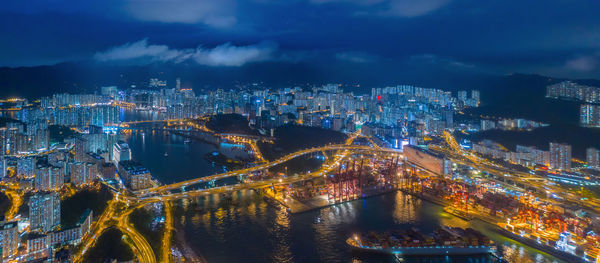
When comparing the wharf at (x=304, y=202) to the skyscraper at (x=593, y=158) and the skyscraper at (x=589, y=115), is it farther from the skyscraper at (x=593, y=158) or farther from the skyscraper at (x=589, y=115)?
the skyscraper at (x=589, y=115)

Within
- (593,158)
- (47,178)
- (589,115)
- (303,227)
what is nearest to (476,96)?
(589,115)

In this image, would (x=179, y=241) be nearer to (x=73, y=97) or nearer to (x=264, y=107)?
(x=264, y=107)

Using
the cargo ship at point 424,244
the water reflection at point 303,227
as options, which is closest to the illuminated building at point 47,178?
the water reflection at point 303,227

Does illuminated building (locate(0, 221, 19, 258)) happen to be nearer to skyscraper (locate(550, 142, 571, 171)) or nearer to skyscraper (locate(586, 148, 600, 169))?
skyscraper (locate(550, 142, 571, 171))

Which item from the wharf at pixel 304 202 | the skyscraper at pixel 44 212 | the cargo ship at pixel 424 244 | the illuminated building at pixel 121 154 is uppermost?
the illuminated building at pixel 121 154

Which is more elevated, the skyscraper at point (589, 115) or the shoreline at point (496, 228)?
the skyscraper at point (589, 115)

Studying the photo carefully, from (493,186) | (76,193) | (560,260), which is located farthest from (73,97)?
(560,260)
